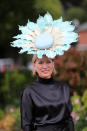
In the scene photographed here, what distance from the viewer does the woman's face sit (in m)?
3.26

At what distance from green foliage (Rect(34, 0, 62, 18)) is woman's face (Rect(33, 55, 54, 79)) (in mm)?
17514

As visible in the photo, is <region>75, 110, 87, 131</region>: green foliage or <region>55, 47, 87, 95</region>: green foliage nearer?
<region>75, 110, 87, 131</region>: green foliage

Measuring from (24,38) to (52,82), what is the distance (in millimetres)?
467

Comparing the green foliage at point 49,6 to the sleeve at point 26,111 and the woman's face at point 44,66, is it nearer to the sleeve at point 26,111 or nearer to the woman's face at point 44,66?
the woman's face at point 44,66

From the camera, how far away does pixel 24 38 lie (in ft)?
10.6

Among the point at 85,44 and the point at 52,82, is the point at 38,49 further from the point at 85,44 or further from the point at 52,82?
the point at 85,44

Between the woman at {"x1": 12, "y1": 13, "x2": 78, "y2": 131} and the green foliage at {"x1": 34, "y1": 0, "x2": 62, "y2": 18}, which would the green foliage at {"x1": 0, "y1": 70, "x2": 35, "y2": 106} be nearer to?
the woman at {"x1": 12, "y1": 13, "x2": 78, "y2": 131}

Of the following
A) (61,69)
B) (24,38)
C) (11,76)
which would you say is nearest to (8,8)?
(11,76)

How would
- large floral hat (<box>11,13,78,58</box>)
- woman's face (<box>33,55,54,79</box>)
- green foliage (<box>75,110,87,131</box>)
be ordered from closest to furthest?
large floral hat (<box>11,13,78,58</box>) < woman's face (<box>33,55,54,79</box>) < green foliage (<box>75,110,87,131</box>)

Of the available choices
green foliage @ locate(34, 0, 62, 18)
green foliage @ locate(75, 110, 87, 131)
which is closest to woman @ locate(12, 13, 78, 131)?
green foliage @ locate(75, 110, 87, 131)

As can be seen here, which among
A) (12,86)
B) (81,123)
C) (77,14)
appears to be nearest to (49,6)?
(12,86)

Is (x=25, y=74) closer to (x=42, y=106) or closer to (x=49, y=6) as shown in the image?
(x=42, y=106)

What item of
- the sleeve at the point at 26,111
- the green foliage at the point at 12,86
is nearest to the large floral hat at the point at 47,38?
the sleeve at the point at 26,111

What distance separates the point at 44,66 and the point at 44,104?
335 mm
